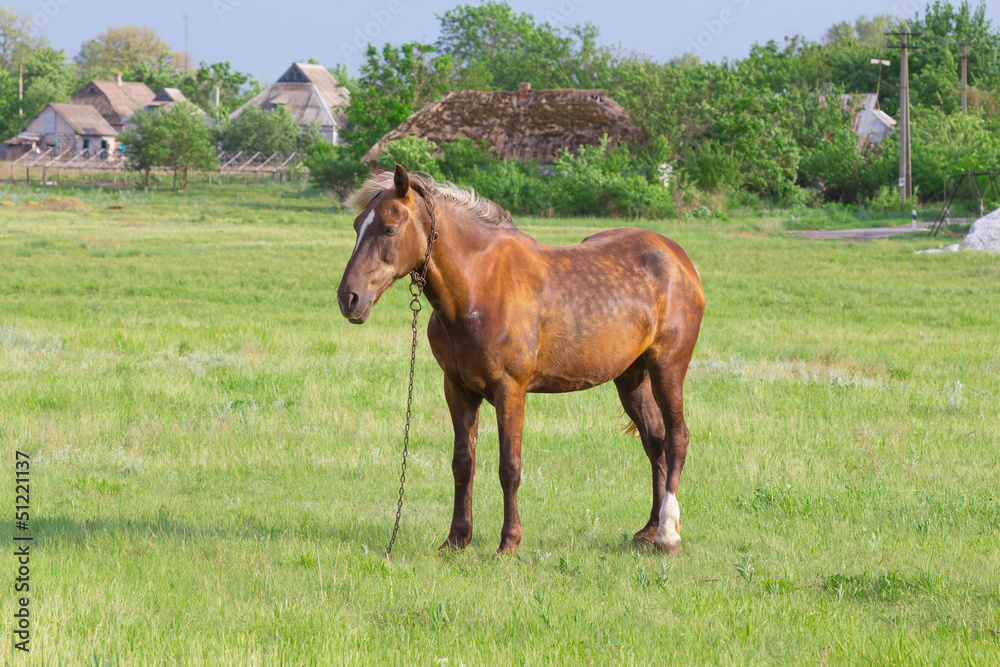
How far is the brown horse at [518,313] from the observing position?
5285mm

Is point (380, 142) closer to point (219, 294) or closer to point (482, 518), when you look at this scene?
point (219, 294)

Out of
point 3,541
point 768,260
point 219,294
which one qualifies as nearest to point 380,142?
point 768,260

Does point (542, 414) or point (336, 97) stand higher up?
point (336, 97)

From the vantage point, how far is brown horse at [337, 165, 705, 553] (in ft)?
17.3

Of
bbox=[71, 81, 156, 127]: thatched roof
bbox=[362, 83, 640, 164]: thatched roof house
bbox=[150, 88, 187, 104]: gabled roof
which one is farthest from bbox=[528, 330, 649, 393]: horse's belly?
bbox=[150, 88, 187, 104]: gabled roof

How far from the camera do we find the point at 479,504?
674 centimetres

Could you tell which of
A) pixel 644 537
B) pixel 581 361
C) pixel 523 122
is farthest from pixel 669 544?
pixel 523 122

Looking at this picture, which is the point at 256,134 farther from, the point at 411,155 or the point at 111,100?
the point at 411,155

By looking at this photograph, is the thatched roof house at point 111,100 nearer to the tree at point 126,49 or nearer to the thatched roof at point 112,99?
the thatched roof at point 112,99

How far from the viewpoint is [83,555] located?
546 cm

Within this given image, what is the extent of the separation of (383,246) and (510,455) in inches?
58.8

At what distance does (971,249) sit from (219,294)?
19346 mm

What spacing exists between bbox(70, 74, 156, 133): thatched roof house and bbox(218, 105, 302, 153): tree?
28129 mm

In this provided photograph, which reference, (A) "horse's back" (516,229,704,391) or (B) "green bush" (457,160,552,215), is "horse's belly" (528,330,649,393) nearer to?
(A) "horse's back" (516,229,704,391)
